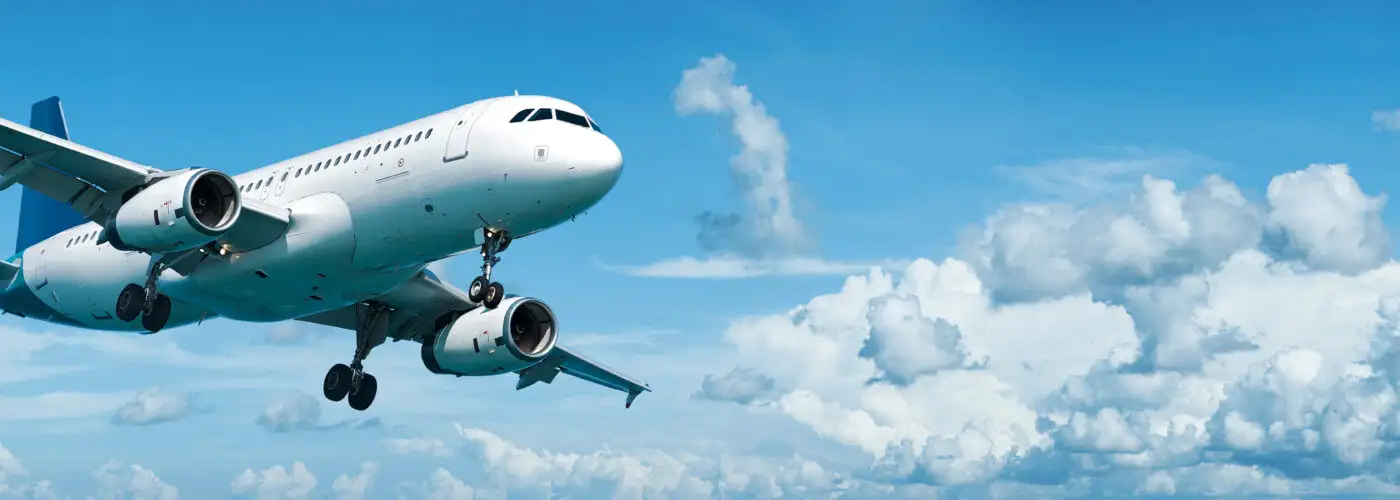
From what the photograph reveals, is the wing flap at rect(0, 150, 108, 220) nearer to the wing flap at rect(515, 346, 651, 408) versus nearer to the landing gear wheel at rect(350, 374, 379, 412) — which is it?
the landing gear wheel at rect(350, 374, 379, 412)

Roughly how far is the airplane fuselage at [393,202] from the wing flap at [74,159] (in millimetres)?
2960

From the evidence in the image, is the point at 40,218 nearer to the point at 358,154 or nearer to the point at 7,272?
the point at 7,272

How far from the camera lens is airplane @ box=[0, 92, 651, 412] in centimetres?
Answer: 3631

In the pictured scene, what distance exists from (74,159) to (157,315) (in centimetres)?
528

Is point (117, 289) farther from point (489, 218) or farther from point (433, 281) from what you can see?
point (489, 218)

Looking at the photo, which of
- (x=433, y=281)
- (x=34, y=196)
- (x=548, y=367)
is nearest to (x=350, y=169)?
(x=433, y=281)

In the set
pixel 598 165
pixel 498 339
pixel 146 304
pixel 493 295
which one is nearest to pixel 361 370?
pixel 498 339

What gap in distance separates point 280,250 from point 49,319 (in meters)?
14.4

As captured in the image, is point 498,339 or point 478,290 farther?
point 498,339

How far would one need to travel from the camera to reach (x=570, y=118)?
37.2m

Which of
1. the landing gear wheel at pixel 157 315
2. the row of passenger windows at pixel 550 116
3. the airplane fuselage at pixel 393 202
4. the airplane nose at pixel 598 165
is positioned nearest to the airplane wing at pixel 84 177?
the airplane fuselage at pixel 393 202

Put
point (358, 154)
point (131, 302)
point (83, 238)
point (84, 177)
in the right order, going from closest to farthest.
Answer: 1. point (358, 154)
2. point (84, 177)
3. point (131, 302)
4. point (83, 238)

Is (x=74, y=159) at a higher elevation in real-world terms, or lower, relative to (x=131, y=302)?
higher

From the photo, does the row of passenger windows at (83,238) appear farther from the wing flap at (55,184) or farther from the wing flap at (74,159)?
the wing flap at (74,159)
